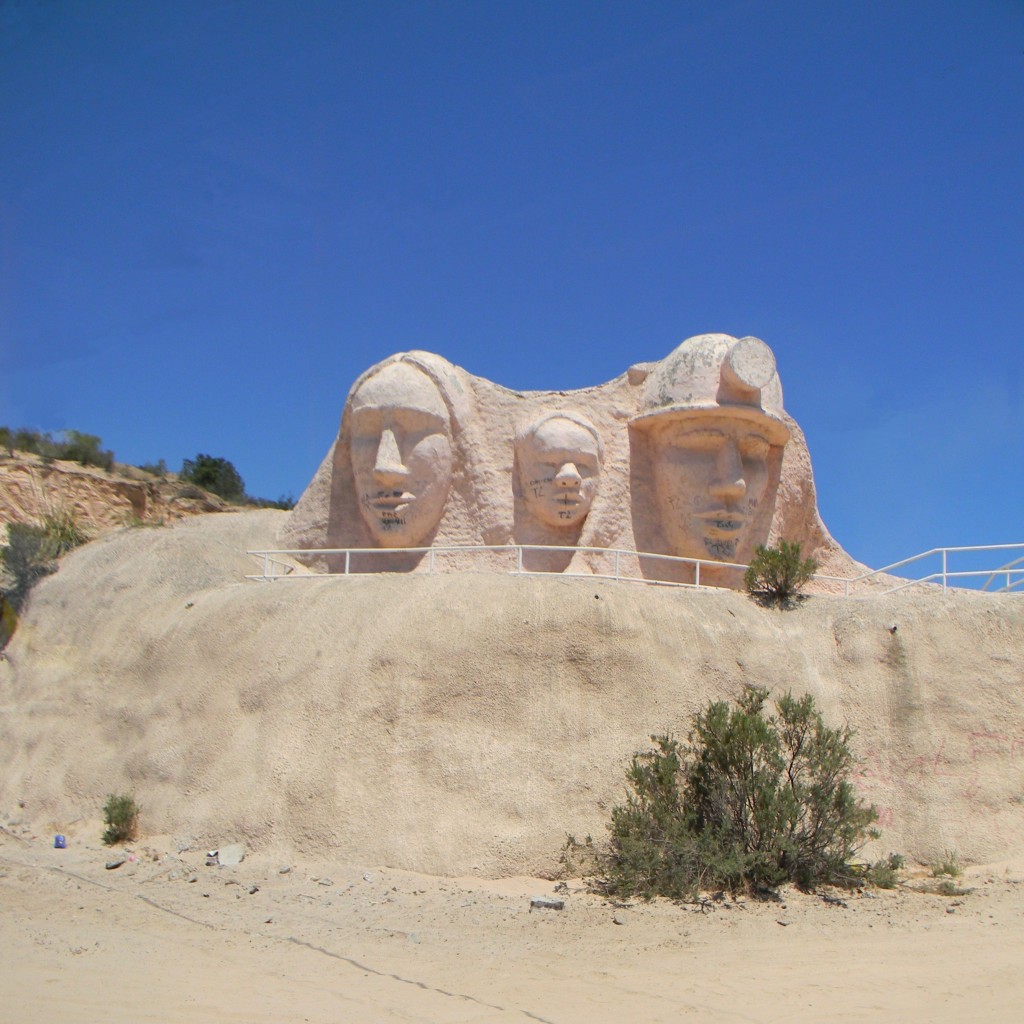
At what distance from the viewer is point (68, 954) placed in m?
8.53

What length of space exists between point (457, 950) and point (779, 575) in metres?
6.78

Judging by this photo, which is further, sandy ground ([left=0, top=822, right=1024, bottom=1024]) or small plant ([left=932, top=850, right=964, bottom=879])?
small plant ([left=932, top=850, right=964, bottom=879])

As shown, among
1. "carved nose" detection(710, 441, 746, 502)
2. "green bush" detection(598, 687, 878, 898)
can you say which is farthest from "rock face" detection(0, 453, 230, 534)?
"green bush" detection(598, 687, 878, 898)

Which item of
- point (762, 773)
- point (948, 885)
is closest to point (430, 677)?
point (762, 773)

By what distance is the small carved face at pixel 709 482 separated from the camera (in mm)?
16500

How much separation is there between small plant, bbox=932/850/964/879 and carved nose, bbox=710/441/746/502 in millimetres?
5998

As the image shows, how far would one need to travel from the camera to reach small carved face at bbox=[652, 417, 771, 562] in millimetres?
16500

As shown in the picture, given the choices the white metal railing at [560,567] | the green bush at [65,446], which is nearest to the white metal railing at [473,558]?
the white metal railing at [560,567]

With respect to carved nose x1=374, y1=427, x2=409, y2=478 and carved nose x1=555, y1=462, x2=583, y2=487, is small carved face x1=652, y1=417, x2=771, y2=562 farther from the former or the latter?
carved nose x1=374, y1=427, x2=409, y2=478

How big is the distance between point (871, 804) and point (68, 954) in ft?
26.6

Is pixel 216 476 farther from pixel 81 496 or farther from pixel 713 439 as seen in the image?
pixel 713 439

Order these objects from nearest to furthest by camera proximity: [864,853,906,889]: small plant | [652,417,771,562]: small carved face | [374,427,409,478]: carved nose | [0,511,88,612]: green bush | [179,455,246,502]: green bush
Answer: [864,853,906,889]: small plant < [374,427,409,478]: carved nose < [652,417,771,562]: small carved face < [0,511,88,612]: green bush < [179,455,246,502]: green bush

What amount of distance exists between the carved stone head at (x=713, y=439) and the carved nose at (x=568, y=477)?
55.4 inches

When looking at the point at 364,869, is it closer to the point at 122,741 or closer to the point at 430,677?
the point at 430,677
